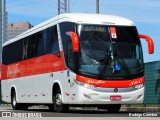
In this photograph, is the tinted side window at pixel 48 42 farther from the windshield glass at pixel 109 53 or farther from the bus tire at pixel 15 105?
the bus tire at pixel 15 105

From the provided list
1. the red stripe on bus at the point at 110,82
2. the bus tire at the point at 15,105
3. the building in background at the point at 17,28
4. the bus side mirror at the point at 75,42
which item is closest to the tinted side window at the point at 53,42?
the bus side mirror at the point at 75,42

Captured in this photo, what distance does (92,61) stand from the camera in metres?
16.0

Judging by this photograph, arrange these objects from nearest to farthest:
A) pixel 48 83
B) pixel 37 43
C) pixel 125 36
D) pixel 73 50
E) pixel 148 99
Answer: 1. pixel 73 50
2. pixel 125 36
3. pixel 48 83
4. pixel 37 43
5. pixel 148 99

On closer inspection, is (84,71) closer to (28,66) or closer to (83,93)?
(83,93)

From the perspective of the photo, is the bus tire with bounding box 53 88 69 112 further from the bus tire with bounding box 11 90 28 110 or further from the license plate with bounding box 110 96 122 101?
the bus tire with bounding box 11 90 28 110

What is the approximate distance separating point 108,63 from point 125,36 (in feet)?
4.48

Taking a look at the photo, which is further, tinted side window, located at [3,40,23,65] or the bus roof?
tinted side window, located at [3,40,23,65]

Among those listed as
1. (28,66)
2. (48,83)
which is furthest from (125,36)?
(28,66)

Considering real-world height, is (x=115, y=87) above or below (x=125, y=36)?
below

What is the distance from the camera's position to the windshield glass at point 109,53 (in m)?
16.0

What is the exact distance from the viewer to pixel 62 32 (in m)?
17.0

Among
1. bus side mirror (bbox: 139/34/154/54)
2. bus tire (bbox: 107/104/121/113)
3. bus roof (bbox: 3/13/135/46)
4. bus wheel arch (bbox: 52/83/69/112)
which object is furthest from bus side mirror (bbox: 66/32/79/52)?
bus tire (bbox: 107/104/121/113)

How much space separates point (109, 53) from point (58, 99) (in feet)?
9.08

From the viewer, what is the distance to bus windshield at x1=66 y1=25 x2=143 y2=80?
52.4 feet
